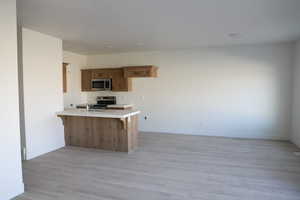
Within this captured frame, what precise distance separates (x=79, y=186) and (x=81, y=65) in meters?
4.86

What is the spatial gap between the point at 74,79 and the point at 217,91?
4.31m

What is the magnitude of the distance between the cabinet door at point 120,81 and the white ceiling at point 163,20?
5.21 ft

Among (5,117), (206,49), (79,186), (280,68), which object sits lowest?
(79,186)

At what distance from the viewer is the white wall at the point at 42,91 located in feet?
13.5

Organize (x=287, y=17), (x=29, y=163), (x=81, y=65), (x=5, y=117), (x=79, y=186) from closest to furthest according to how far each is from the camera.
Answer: (x=5, y=117)
(x=79, y=186)
(x=287, y=17)
(x=29, y=163)
(x=81, y=65)

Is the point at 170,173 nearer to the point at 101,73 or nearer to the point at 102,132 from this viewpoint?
the point at 102,132

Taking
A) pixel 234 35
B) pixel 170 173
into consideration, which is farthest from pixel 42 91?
pixel 234 35

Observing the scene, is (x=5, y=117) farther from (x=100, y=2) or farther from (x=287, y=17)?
(x=287, y=17)

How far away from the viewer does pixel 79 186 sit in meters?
3.04

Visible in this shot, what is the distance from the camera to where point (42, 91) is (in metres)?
4.41

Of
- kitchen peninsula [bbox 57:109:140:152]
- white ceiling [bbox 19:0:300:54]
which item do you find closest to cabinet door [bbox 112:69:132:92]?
white ceiling [bbox 19:0:300:54]

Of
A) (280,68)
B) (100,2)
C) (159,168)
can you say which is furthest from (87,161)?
(280,68)

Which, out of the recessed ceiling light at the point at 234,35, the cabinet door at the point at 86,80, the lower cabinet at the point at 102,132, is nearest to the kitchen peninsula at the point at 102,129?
the lower cabinet at the point at 102,132

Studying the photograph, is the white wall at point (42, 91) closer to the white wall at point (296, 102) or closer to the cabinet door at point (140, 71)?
the cabinet door at point (140, 71)
